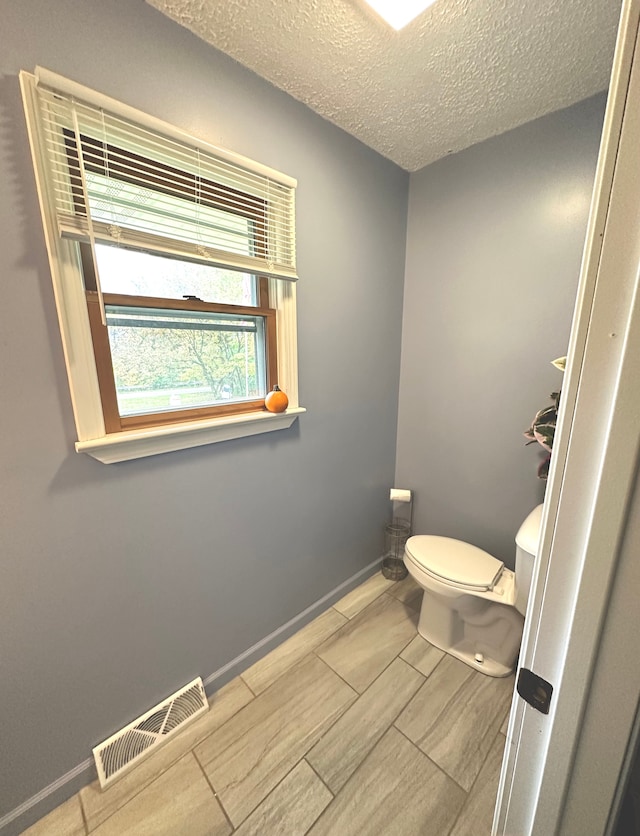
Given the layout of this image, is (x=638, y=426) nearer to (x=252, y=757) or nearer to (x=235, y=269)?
(x=235, y=269)

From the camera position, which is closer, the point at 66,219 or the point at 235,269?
the point at 66,219

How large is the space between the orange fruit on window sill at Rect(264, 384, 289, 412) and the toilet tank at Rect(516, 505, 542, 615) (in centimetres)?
104

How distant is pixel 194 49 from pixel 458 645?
2586 millimetres

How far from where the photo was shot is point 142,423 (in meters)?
1.09

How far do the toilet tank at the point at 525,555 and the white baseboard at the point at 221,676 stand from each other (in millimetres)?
931

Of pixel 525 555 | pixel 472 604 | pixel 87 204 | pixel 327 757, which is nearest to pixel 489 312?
pixel 525 555

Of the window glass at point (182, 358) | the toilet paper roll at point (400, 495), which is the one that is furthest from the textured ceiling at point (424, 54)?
the toilet paper roll at point (400, 495)

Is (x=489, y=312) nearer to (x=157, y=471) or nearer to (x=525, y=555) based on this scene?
(x=525, y=555)

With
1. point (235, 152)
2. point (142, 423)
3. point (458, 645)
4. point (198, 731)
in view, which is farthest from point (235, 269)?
point (458, 645)

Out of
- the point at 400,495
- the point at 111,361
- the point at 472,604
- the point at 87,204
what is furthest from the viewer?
the point at 400,495

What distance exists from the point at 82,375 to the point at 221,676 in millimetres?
1356

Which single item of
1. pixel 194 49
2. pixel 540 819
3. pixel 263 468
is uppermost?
pixel 194 49

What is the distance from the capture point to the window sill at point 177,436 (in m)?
0.99

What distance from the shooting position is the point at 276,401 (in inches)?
53.0
